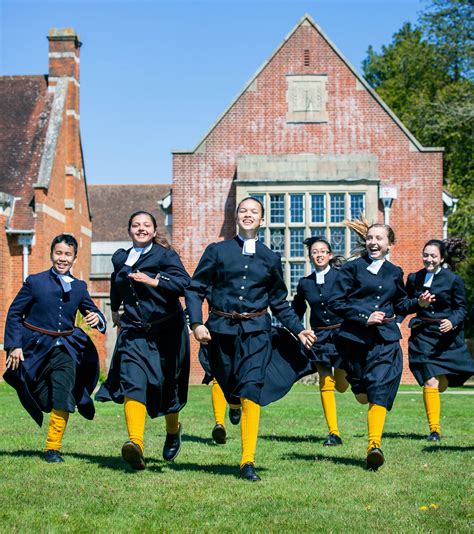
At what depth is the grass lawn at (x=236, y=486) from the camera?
6348mm

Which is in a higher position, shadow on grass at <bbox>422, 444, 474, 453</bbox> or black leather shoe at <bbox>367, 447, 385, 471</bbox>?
black leather shoe at <bbox>367, 447, 385, 471</bbox>

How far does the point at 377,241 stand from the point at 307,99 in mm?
20976

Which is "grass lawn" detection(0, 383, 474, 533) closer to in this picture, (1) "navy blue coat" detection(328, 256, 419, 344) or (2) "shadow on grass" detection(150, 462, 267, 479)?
(2) "shadow on grass" detection(150, 462, 267, 479)

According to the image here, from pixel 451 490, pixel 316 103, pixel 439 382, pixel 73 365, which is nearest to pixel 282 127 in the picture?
pixel 316 103

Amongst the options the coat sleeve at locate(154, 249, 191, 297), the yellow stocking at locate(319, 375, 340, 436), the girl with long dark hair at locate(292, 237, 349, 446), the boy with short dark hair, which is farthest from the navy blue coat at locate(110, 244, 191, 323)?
the girl with long dark hair at locate(292, 237, 349, 446)

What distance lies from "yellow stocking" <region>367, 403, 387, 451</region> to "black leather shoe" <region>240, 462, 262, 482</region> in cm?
125

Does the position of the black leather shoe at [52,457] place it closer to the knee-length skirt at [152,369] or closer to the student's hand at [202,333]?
the knee-length skirt at [152,369]

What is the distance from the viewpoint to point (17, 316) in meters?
9.62

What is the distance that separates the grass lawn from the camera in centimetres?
635

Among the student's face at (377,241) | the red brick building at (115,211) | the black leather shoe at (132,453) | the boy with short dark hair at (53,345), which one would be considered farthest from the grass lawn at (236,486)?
the red brick building at (115,211)

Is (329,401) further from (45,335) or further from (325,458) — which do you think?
(45,335)

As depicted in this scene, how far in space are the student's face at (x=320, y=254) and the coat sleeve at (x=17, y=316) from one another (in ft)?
Answer: 11.3

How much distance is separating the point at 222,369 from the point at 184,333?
597 millimetres

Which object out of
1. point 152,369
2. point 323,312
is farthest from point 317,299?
point 152,369
